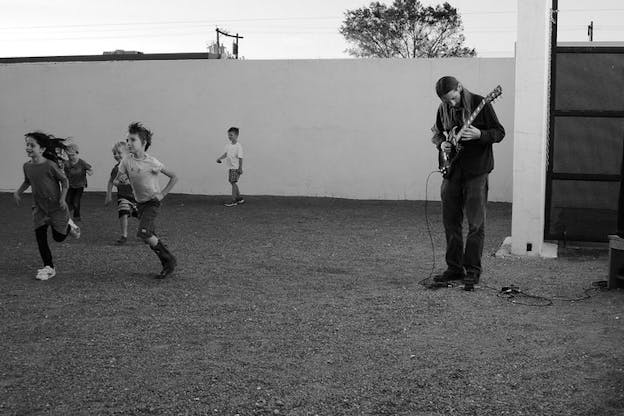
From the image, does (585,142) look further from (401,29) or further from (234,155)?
(401,29)

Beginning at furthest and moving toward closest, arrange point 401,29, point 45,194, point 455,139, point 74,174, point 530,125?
1. point 401,29
2. point 74,174
3. point 530,125
4. point 45,194
5. point 455,139

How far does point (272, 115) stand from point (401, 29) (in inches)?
1649

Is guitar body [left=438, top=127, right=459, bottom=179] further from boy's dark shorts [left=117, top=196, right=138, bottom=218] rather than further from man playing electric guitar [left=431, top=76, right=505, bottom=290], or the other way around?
boy's dark shorts [left=117, top=196, right=138, bottom=218]

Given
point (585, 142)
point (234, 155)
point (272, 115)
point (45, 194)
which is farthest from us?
point (272, 115)

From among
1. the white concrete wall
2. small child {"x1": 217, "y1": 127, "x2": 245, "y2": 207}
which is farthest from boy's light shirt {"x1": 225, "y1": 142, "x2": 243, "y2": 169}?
the white concrete wall

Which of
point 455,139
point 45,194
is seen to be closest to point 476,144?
point 455,139

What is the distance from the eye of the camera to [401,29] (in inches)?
2298

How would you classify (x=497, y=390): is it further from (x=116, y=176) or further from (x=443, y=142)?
(x=116, y=176)

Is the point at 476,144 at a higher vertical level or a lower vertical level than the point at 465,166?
higher

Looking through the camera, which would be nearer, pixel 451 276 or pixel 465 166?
pixel 465 166

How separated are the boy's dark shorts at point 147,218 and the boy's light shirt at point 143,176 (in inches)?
2.2

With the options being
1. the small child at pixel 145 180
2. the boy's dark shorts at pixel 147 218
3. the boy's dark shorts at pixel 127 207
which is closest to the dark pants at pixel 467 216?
the small child at pixel 145 180

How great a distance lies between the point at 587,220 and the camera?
35.1 ft

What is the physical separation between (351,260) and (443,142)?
7.85ft
